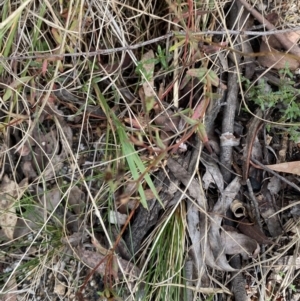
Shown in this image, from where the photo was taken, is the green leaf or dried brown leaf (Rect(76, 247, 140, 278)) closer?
the green leaf

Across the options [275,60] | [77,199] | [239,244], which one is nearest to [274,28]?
[275,60]

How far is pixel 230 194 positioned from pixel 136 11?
0.58 metres

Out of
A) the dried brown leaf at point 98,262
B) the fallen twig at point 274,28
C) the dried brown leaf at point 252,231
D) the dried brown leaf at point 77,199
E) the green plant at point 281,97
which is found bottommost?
the dried brown leaf at point 98,262

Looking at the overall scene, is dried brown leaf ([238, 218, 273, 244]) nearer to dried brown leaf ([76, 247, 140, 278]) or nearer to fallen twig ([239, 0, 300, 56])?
dried brown leaf ([76, 247, 140, 278])

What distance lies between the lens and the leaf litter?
129 centimetres

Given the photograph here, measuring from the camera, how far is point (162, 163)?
128 cm

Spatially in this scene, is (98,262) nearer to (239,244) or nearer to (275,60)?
(239,244)

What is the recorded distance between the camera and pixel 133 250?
1.31 m

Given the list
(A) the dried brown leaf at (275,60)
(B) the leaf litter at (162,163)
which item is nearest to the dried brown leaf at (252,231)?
(B) the leaf litter at (162,163)

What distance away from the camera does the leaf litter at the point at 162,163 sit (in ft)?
4.22

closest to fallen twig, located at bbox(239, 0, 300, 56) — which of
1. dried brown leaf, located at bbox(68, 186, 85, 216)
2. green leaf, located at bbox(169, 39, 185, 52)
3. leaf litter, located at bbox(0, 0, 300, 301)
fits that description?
leaf litter, located at bbox(0, 0, 300, 301)

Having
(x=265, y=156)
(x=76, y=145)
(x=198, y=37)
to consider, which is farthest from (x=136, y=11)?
(x=265, y=156)

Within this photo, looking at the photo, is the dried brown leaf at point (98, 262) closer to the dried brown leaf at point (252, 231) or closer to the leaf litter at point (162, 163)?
the leaf litter at point (162, 163)

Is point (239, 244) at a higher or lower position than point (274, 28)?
lower
